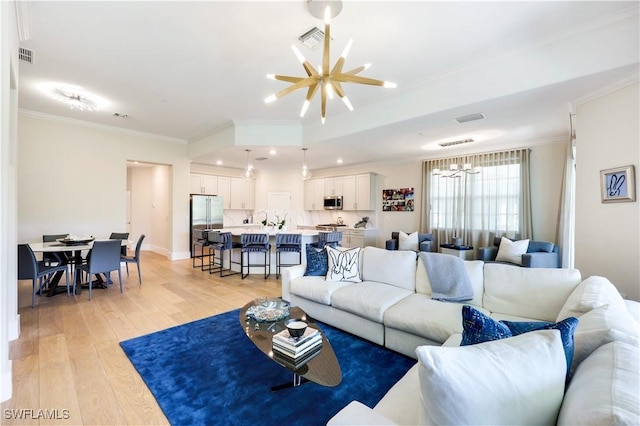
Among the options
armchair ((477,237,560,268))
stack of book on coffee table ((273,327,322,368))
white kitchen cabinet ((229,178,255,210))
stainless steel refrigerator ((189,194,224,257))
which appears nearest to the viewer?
stack of book on coffee table ((273,327,322,368))

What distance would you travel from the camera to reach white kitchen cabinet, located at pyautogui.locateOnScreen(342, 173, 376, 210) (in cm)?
779

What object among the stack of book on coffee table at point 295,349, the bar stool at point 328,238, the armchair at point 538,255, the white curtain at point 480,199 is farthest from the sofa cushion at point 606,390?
the white curtain at point 480,199

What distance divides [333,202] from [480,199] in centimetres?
395

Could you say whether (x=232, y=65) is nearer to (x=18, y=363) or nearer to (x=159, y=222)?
(x=18, y=363)

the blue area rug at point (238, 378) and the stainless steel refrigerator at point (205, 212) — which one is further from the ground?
the stainless steel refrigerator at point (205, 212)

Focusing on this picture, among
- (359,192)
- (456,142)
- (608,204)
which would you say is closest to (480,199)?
(456,142)

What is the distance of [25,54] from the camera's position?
323 cm

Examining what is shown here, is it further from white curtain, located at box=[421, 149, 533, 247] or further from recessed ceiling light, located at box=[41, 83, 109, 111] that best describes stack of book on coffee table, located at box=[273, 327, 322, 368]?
white curtain, located at box=[421, 149, 533, 247]

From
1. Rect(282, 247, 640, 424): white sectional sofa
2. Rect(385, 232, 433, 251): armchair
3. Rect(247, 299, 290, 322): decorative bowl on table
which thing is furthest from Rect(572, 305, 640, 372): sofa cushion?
Rect(385, 232, 433, 251): armchair

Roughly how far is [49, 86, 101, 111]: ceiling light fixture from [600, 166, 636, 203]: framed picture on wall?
23.5ft

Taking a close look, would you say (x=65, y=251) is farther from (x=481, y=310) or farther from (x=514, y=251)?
(x=514, y=251)

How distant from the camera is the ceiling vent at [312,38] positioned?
8.95 ft

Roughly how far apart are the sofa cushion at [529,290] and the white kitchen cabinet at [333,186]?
6.02 m

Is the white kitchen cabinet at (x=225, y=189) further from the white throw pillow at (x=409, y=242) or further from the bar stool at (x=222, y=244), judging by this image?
the white throw pillow at (x=409, y=242)
